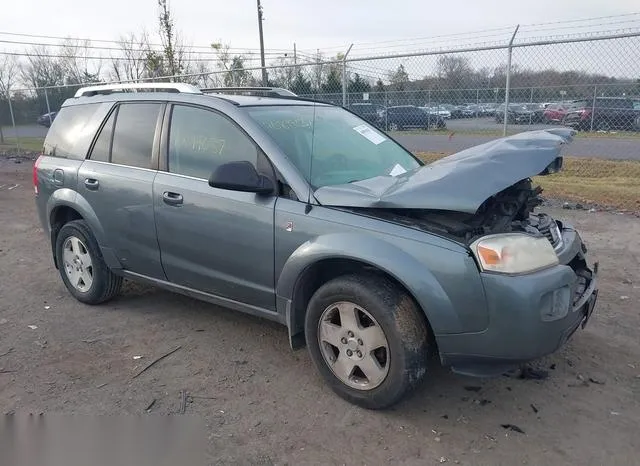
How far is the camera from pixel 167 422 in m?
3.07

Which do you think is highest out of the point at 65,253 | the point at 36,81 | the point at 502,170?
the point at 36,81

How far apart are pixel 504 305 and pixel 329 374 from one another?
1.12 metres

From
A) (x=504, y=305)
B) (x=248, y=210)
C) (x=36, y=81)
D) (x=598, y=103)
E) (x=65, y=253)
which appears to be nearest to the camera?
(x=504, y=305)

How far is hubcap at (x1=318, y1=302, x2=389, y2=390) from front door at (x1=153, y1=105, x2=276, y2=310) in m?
0.46

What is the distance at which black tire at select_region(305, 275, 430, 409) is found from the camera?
115 inches

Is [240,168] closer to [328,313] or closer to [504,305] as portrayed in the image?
[328,313]

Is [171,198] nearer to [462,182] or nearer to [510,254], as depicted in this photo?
[462,182]

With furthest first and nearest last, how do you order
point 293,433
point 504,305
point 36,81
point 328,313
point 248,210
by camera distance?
1. point 36,81
2. point 248,210
3. point 328,313
4. point 293,433
5. point 504,305

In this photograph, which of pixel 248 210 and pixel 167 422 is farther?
pixel 248 210

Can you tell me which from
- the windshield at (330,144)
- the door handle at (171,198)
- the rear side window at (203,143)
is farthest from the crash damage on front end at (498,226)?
the door handle at (171,198)

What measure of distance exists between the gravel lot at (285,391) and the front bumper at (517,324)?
0.42m

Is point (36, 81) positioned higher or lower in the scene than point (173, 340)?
higher

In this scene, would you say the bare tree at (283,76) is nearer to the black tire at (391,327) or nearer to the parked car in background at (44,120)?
the black tire at (391,327)

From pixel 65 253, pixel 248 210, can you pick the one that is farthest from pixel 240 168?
pixel 65 253
